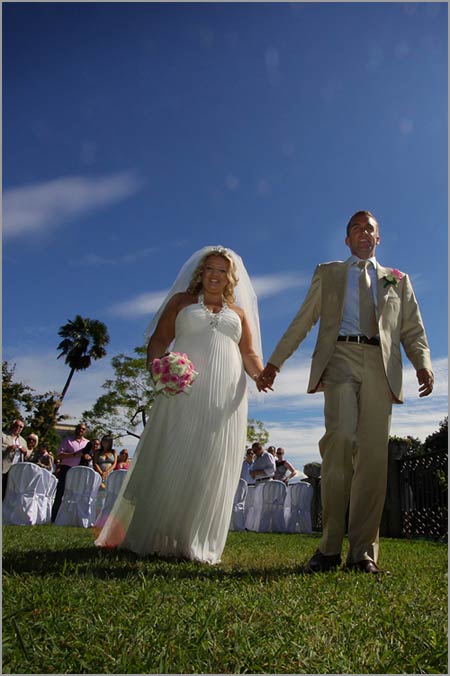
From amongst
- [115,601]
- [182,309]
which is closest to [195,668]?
[115,601]

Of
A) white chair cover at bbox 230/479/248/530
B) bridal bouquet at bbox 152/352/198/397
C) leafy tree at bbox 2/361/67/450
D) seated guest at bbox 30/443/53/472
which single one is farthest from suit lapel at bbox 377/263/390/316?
leafy tree at bbox 2/361/67/450

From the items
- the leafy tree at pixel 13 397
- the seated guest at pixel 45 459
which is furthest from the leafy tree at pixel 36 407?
the seated guest at pixel 45 459

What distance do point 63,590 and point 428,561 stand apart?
13.1 ft

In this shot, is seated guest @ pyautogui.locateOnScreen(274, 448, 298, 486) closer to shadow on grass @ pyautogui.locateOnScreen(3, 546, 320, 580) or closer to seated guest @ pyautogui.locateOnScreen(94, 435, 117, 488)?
seated guest @ pyautogui.locateOnScreen(94, 435, 117, 488)

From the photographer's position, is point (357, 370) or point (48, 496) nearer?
point (357, 370)

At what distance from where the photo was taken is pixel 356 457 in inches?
178

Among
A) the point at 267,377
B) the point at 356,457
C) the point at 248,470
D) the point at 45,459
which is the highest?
the point at 267,377

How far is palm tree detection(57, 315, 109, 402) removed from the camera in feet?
149

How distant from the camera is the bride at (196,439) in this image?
4.99 meters

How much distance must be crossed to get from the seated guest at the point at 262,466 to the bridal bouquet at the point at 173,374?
9.99 meters

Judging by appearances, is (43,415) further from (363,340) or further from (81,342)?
(363,340)

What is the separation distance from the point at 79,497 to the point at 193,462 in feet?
26.6

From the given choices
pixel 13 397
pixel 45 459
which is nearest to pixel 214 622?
pixel 45 459

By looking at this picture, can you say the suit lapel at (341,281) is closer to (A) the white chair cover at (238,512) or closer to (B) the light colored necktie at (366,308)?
(B) the light colored necktie at (366,308)
